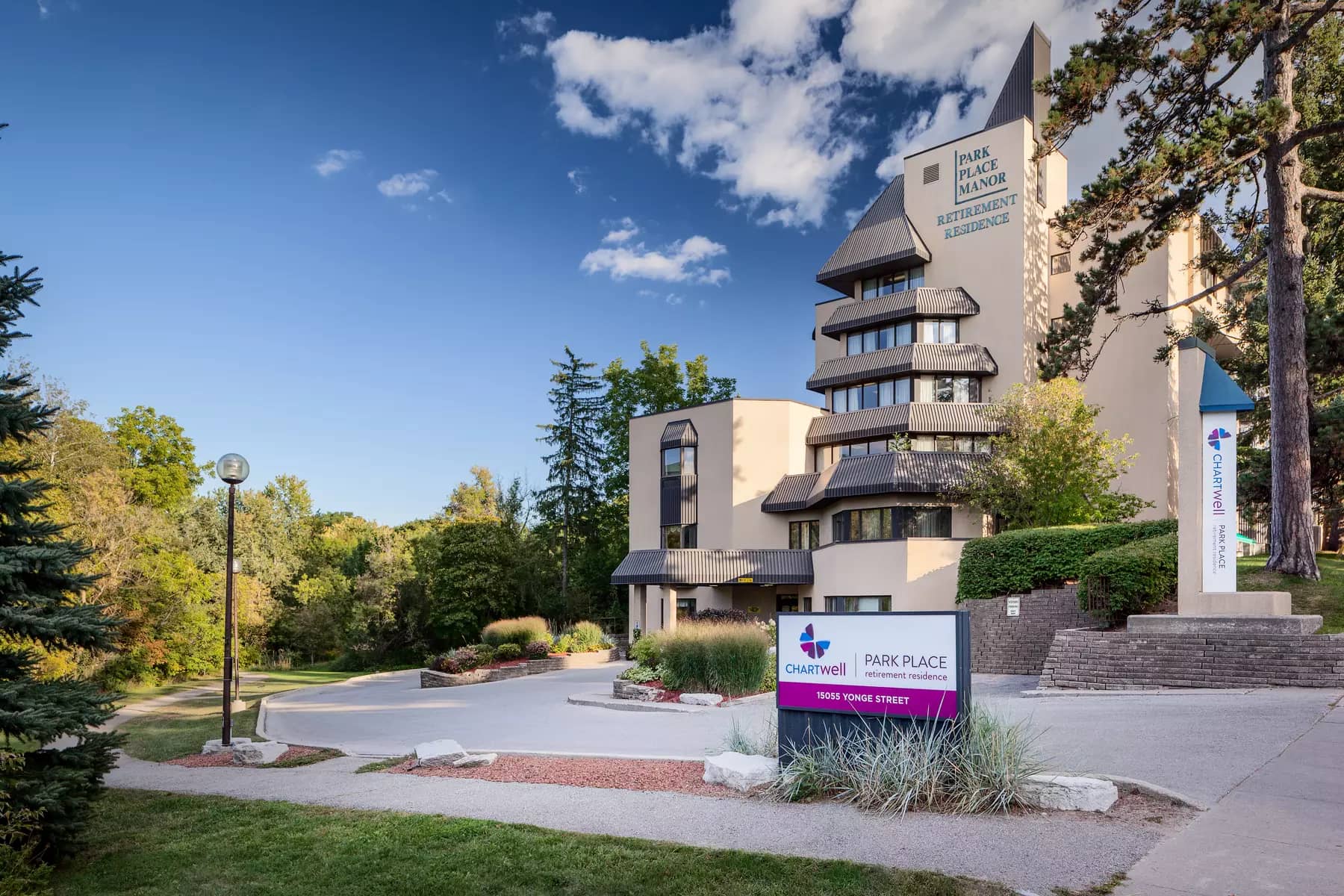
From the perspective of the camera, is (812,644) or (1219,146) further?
(1219,146)

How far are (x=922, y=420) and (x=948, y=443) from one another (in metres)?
1.42

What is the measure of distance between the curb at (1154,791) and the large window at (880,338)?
29.8m

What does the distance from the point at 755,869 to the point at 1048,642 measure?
17357 millimetres

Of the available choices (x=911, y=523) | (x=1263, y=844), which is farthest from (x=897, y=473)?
(x=1263, y=844)

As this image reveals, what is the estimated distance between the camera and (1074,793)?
7.28 meters

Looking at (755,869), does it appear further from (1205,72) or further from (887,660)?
(1205,72)

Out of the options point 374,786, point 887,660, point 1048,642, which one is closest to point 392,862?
point 374,786

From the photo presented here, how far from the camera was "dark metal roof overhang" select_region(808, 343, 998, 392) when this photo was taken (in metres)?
34.9

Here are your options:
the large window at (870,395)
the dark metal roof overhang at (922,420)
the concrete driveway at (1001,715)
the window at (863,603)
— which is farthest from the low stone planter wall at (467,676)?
the large window at (870,395)

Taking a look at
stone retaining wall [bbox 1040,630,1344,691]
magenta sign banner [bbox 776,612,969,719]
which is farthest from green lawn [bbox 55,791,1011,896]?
stone retaining wall [bbox 1040,630,1344,691]

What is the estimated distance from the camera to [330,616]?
4638 cm

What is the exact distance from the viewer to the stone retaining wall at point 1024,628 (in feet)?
69.3

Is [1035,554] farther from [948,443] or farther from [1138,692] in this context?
[948,443]

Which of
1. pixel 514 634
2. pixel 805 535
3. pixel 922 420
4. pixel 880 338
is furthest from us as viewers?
pixel 805 535
